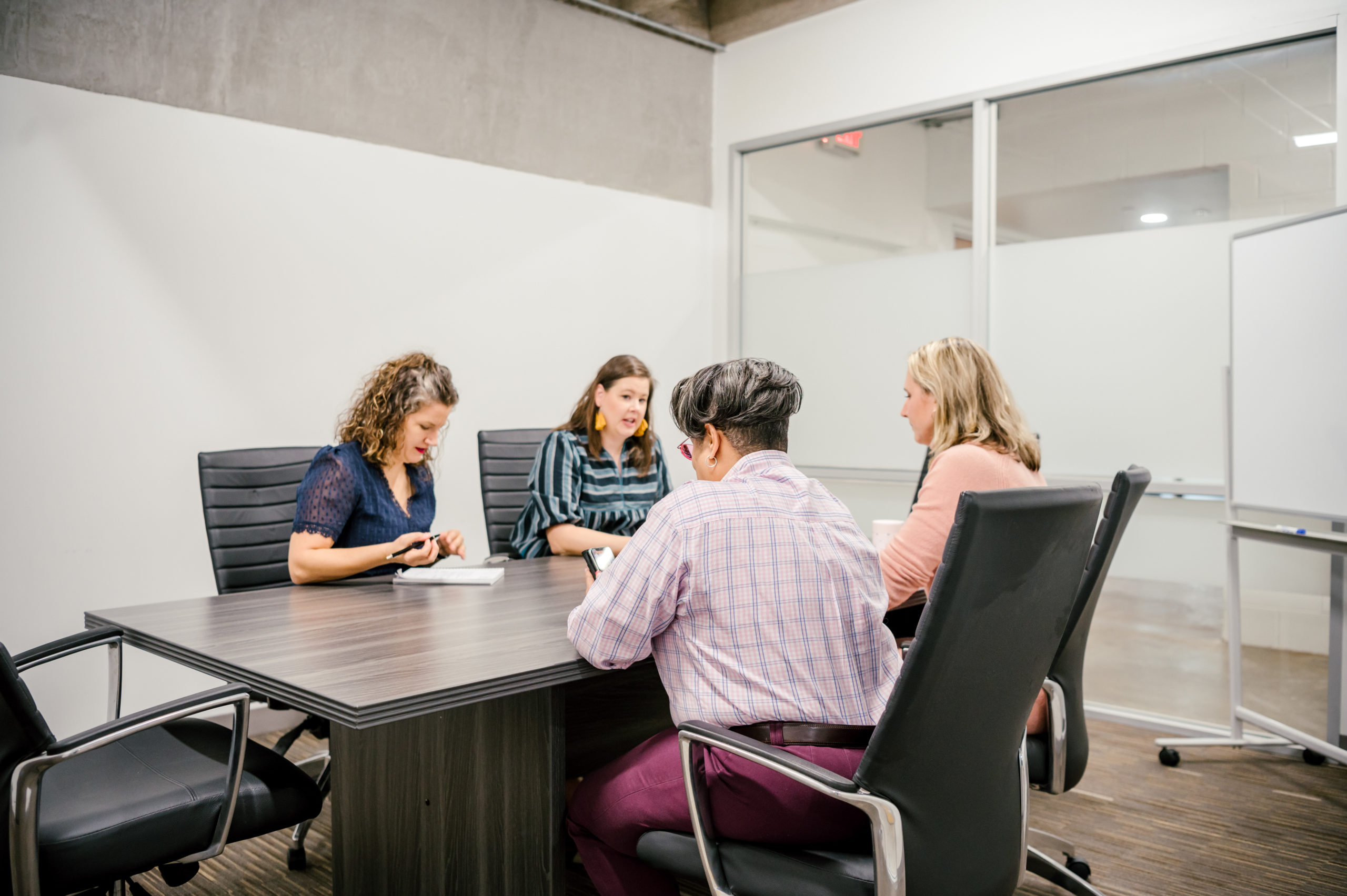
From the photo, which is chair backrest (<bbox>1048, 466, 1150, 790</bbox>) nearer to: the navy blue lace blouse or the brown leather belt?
the brown leather belt

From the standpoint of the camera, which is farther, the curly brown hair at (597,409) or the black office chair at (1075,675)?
the curly brown hair at (597,409)

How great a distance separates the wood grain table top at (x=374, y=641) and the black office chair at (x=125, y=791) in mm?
112

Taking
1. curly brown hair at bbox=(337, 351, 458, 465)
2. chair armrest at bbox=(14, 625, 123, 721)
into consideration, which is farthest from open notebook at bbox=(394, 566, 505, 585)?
chair armrest at bbox=(14, 625, 123, 721)

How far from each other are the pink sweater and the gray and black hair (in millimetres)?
717

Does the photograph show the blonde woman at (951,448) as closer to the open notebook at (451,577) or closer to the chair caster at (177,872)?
the open notebook at (451,577)

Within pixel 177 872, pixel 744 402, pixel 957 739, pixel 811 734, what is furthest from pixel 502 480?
pixel 957 739

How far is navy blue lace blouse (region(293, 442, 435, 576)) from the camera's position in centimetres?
266

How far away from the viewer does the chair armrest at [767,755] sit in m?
1.45

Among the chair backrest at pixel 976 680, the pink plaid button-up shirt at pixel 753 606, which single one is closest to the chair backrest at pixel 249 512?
the pink plaid button-up shirt at pixel 753 606

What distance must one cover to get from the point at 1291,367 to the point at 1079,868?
1.86 m

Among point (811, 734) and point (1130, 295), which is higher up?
point (1130, 295)

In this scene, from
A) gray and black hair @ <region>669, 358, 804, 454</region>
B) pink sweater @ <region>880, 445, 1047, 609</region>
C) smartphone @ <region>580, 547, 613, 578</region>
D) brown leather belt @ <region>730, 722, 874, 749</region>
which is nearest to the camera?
brown leather belt @ <region>730, 722, 874, 749</region>

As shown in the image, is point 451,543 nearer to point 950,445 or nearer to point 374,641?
point 374,641

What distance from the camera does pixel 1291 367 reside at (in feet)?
10.9
